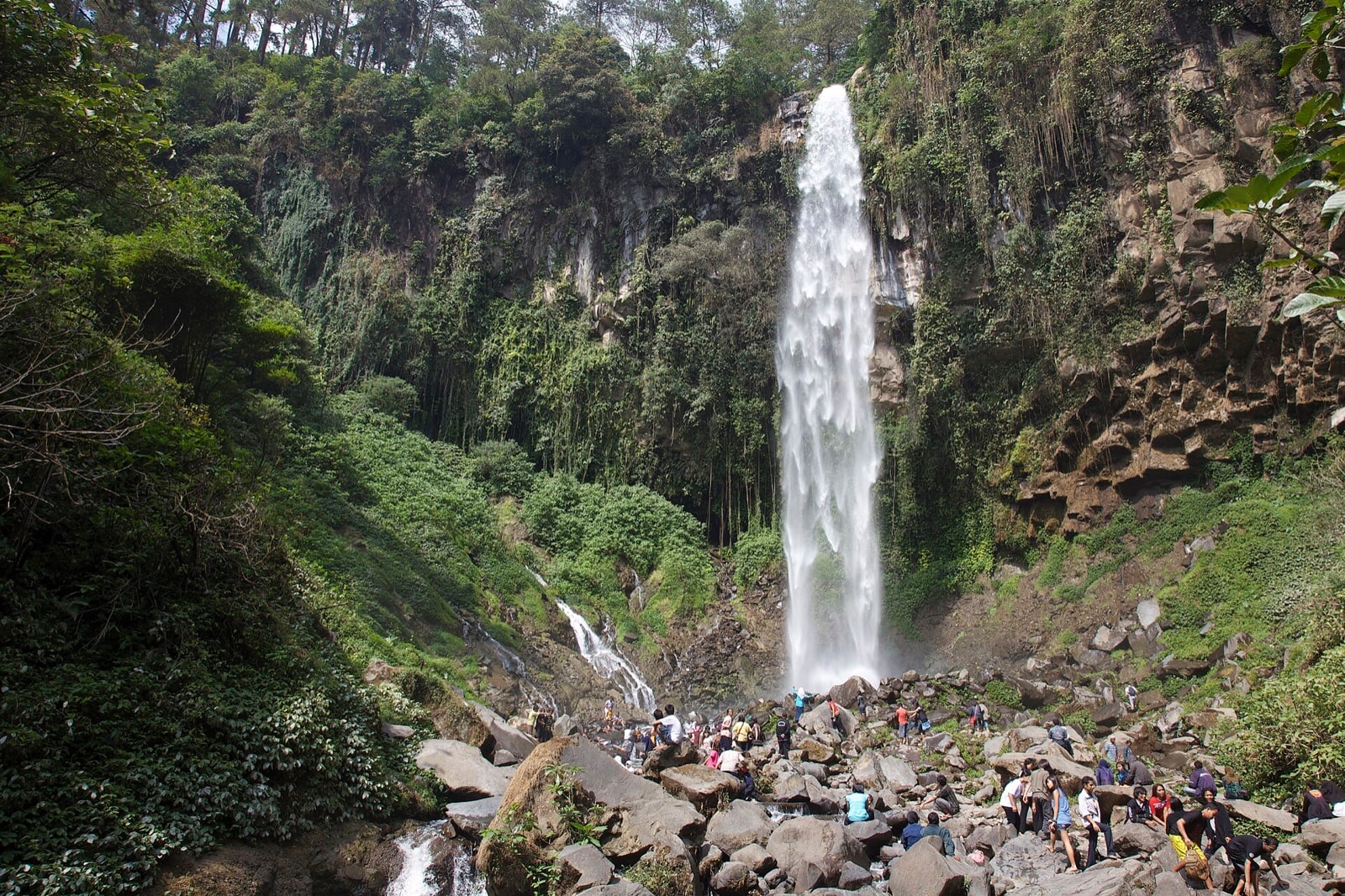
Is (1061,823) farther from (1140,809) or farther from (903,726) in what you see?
(903,726)

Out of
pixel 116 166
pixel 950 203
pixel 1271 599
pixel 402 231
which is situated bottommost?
pixel 1271 599

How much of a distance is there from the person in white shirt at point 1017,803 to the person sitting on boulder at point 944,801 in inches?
34.6

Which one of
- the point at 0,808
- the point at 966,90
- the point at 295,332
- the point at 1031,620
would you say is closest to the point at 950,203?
the point at 966,90

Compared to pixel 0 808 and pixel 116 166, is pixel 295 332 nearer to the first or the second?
pixel 116 166

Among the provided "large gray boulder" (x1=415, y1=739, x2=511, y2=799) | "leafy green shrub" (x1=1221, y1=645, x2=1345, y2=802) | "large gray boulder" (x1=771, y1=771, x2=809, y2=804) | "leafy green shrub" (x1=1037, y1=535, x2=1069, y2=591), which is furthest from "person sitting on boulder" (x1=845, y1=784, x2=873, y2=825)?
"leafy green shrub" (x1=1037, y1=535, x2=1069, y2=591)

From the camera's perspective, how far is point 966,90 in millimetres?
23188

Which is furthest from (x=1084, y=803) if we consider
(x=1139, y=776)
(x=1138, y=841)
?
(x=1139, y=776)

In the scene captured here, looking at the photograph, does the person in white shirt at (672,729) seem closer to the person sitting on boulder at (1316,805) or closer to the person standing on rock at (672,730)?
the person standing on rock at (672,730)

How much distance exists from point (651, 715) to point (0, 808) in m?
14.1

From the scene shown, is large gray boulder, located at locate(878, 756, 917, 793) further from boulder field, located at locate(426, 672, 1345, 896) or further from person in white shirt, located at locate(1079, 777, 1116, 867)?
person in white shirt, located at locate(1079, 777, 1116, 867)

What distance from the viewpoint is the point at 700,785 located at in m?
9.76

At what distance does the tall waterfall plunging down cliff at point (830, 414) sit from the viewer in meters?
23.3

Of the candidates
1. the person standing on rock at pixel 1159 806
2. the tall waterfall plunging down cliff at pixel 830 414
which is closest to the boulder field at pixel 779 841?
the person standing on rock at pixel 1159 806

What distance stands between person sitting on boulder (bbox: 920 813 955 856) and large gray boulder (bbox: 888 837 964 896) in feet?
1.97
